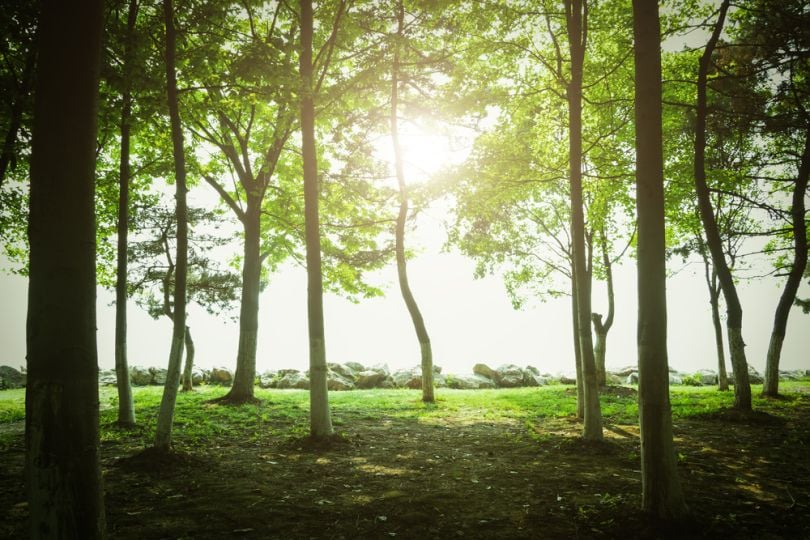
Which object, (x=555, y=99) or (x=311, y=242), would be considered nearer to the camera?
(x=311, y=242)

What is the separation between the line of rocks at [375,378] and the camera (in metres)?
20.8

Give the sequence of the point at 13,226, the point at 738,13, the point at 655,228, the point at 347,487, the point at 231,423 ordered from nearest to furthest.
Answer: the point at 655,228 → the point at 347,487 → the point at 231,423 → the point at 738,13 → the point at 13,226

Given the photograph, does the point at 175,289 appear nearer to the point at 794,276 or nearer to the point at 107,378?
the point at 794,276

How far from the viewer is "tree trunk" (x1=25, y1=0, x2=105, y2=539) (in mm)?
2559

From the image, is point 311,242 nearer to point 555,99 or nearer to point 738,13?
point 555,99

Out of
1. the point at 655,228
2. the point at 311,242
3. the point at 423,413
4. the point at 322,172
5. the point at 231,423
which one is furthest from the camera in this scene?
the point at 322,172

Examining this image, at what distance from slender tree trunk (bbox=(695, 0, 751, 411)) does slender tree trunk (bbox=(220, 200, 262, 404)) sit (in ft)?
43.2

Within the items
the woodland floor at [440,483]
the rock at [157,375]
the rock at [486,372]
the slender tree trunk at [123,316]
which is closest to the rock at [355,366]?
the rock at [486,372]

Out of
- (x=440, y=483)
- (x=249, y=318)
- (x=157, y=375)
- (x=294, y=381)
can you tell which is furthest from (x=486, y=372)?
(x=157, y=375)

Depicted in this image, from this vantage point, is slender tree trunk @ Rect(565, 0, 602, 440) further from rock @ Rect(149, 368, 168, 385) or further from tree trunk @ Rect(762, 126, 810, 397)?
rock @ Rect(149, 368, 168, 385)

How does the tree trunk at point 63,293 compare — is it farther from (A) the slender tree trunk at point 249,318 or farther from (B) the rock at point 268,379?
(B) the rock at point 268,379

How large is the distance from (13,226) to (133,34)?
43.7ft

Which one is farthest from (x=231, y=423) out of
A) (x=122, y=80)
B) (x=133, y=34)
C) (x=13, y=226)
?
(x=13, y=226)

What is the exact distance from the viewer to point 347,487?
17.9ft
